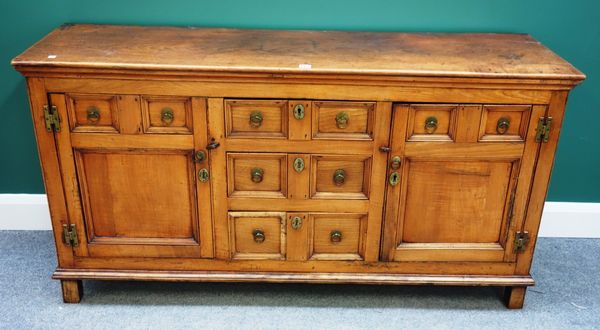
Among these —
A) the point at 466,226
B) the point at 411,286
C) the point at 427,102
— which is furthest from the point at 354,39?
the point at 411,286

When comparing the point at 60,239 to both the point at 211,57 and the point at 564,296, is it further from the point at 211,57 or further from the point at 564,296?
the point at 564,296

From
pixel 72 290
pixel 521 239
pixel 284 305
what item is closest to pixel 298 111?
→ pixel 284 305

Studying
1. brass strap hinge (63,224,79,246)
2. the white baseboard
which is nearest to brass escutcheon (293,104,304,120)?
brass strap hinge (63,224,79,246)

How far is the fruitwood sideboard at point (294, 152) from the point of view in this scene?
1758 millimetres

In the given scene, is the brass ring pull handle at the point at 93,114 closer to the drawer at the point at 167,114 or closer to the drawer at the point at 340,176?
the drawer at the point at 167,114

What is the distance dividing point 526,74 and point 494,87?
0.09m

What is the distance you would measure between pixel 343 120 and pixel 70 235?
3.14ft

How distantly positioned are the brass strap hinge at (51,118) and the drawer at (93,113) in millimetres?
36

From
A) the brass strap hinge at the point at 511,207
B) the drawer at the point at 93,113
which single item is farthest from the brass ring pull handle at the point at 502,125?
the drawer at the point at 93,113

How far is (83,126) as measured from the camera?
1.82 meters

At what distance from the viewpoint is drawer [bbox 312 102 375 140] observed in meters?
1.79

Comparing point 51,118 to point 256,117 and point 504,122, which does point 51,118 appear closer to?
point 256,117

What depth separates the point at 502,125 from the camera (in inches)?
71.3

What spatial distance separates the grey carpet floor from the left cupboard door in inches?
7.8
